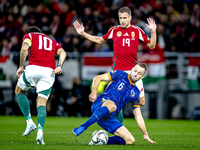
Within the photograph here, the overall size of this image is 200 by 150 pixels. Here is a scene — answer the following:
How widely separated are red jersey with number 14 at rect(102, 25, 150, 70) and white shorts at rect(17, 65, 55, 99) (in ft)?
4.32

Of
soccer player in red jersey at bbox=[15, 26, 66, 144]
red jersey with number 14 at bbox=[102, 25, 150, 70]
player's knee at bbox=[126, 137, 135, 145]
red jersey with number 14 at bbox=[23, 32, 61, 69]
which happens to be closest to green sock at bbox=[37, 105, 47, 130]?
soccer player in red jersey at bbox=[15, 26, 66, 144]

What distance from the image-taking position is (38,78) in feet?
23.0

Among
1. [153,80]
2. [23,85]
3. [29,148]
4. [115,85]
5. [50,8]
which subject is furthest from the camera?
[50,8]

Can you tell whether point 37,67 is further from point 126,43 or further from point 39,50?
point 126,43

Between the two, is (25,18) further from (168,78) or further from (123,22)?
(123,22)

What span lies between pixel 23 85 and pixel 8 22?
32.4 feet

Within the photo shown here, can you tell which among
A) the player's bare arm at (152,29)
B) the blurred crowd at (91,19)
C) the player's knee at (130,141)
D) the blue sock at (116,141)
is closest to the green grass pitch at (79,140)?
the player's knee at (130,141)

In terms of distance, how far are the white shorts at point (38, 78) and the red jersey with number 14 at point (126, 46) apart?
4.32 ft

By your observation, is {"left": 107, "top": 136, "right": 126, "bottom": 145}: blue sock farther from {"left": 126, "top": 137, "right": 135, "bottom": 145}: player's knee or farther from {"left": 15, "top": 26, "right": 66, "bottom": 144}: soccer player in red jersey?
{"left": 15, "top": 26, "right": 66, "bottom": 144}: soccer player in red jersey

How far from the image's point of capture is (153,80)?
13391mm

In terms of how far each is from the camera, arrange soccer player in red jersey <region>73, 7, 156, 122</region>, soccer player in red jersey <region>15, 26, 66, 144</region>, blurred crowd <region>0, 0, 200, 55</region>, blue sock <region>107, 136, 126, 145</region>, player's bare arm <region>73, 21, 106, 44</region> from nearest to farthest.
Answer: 1. blue sock <region>107, 136, 126, 145</region>
2. soccer player in red jersey <region>15, 26, 66, 144</region>
3. soccer player in red jersey <region>73, 7, 156, 122</region>
4. player's bare arm <region>73, 21, 106, 44</region>
5. blurred crowd <region>0, 0, 200, 55</region>

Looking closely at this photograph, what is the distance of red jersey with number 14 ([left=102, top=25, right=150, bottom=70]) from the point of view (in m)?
7.28

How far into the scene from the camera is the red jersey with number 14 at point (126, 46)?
7281 mm

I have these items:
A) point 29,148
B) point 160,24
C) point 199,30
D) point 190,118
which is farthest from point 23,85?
point 199,30
